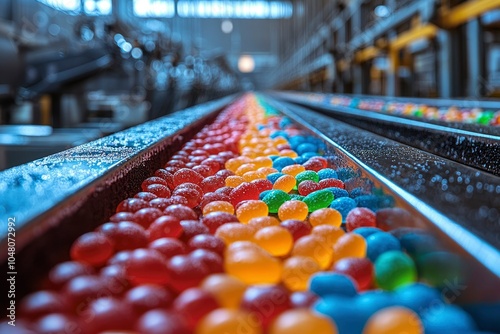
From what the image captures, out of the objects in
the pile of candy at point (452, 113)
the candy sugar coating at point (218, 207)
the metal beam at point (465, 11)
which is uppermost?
the metal beam at point (465, 11)

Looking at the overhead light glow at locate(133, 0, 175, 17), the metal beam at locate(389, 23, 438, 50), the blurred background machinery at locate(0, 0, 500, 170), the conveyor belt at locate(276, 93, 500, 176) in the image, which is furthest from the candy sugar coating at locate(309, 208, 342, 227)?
the overhead light glow at locate(133, 0, 175, 17)

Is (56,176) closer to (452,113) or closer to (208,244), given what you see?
(208,244)

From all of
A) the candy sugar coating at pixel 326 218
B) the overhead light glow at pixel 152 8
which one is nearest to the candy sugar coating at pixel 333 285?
the candy sugar coating at pixel 326 218

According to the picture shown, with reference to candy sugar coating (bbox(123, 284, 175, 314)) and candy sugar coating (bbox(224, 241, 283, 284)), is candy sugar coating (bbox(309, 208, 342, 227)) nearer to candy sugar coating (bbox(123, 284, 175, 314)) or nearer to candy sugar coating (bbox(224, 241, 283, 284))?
candy sugar coating (bbox(224, 241, 283, 284))

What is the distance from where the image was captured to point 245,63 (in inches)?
1054

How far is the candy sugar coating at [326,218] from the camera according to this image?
108 cm

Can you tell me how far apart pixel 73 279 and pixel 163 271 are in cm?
13

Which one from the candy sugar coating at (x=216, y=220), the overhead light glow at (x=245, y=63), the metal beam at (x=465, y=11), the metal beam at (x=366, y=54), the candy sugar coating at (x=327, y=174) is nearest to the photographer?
the candy sugar coating at (x=216, y=220)

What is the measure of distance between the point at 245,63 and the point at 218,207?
1027 inches

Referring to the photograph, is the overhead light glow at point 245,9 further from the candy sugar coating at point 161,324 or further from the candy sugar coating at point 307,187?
the candy sugar coating at point 161,324

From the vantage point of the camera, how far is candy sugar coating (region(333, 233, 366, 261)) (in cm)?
88

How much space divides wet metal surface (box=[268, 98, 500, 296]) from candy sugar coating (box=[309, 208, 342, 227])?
0.11m

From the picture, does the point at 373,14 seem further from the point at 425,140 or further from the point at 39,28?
the point at 39,28

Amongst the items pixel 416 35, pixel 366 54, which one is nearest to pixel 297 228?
pixel 416 35
